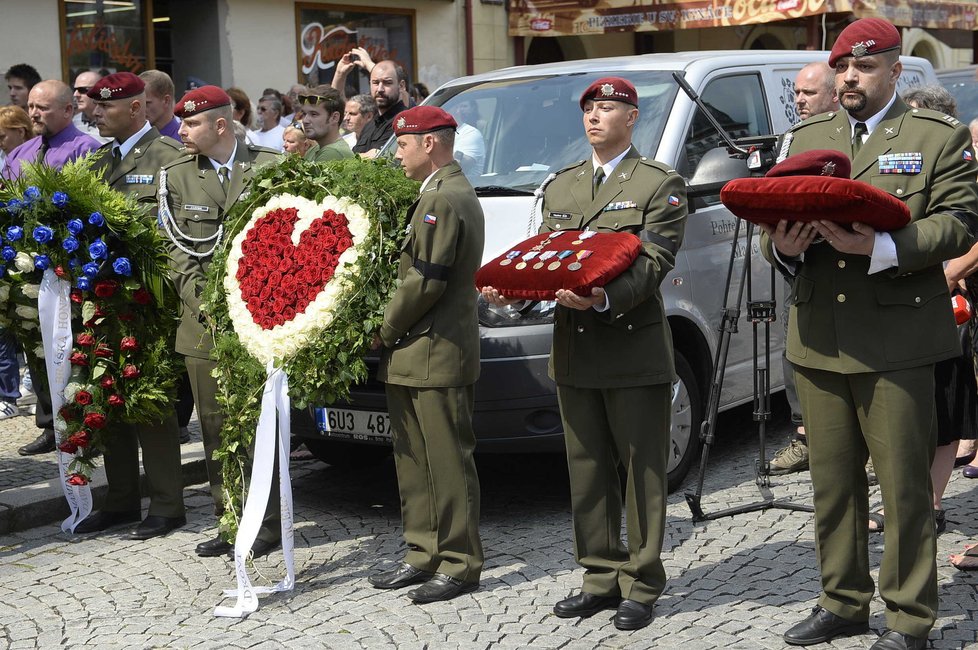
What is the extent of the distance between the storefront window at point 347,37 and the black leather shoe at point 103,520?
10.4 meters

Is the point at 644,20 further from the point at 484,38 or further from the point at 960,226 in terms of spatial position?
the point at 960,226

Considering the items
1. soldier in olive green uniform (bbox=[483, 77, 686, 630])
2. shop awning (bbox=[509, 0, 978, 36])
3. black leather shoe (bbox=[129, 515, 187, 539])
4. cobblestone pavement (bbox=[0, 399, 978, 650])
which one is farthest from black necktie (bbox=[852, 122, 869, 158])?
shop awning (bbox=[509, 0, 978, 36])

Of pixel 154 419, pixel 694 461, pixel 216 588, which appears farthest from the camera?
pixel 694 461

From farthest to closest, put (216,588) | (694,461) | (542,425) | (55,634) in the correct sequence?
(694,461) < (542,425) < (216,588) < (55,634)

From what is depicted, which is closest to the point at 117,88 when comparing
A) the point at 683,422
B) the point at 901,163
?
the point at 683,422

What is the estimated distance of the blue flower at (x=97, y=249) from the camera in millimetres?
6023

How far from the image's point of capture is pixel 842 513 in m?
4.64

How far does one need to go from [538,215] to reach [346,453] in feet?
7.50

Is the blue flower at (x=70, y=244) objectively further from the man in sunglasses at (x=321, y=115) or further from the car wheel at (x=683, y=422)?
the car wheel at (x=683, y=422)

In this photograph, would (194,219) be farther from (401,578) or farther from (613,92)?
(613,92)

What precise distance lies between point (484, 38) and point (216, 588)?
1449 cm

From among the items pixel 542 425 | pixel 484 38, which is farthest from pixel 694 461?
pixel 484 38

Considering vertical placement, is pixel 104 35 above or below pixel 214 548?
above

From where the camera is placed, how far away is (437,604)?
17.1 ft
